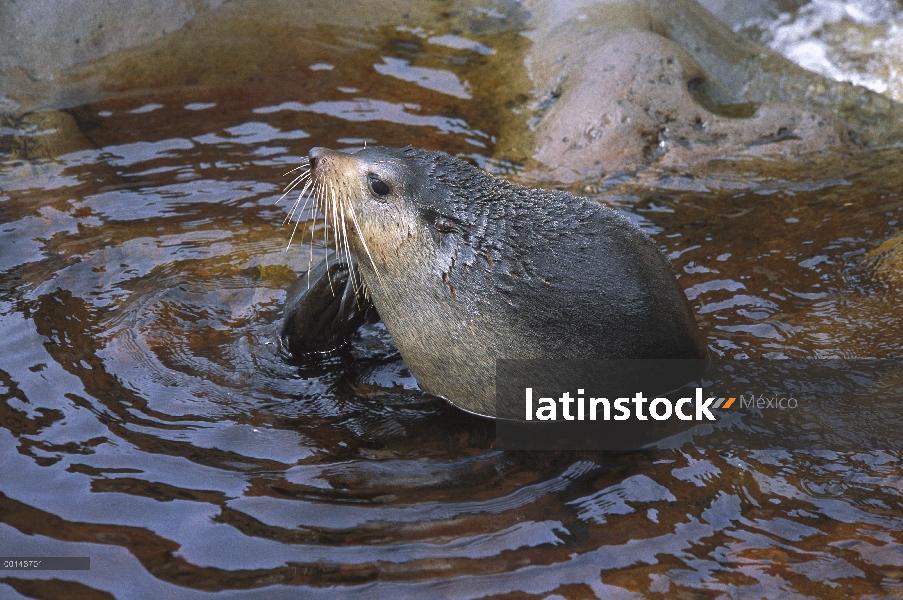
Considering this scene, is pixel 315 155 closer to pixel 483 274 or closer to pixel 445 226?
pixel 445 226

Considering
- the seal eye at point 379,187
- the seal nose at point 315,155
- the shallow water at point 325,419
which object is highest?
the seal nose at point 315,155

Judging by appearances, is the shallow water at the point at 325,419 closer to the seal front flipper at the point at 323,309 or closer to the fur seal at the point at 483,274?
the seal front flipper at the point at 323,309

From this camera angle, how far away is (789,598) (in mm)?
3906

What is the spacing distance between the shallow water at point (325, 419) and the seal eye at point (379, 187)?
122 centimetres

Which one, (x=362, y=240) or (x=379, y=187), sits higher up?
(x=379, y=187)

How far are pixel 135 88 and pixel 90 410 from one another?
4569 millimetres

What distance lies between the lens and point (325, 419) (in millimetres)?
5242

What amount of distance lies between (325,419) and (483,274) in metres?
1.32

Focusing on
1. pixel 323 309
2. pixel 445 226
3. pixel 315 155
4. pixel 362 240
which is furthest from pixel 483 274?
pixel 315 155

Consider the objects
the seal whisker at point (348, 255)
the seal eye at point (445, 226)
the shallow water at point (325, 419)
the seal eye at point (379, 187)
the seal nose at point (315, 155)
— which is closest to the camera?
the shallow water at point (325, 419)

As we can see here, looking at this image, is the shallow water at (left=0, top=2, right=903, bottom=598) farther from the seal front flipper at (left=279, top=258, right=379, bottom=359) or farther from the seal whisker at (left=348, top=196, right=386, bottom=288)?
the seal whisker at (left=348, top=196, right=386, bottom=288)

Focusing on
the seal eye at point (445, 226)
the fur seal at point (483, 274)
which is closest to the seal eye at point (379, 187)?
the fur seal at point (483, 274)

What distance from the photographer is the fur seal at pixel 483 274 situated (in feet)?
16.2

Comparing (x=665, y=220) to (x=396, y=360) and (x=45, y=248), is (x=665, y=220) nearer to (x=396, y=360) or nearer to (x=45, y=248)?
(x=396, y=360)
